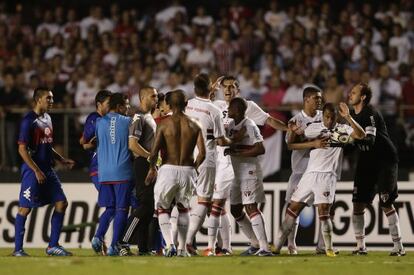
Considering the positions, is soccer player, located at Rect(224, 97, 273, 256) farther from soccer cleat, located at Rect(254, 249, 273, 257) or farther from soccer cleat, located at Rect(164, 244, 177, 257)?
soccer cleat, located at Rect(164, 244, 177, 257)

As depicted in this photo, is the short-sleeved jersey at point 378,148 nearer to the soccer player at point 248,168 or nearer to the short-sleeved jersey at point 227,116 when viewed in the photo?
the short-sleeved jersey at point 227,116

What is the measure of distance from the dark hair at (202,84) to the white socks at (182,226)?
166 cm

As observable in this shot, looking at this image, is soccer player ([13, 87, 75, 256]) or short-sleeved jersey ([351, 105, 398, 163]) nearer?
soccer player ([13, 87, 75, 256])

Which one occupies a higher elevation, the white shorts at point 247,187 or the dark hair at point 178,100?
the dark hair at point 178,100

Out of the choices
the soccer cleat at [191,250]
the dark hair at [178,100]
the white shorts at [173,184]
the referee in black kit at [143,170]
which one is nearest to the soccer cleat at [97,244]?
the referee in black kit at [143,170]

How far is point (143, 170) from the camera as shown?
15742 mm

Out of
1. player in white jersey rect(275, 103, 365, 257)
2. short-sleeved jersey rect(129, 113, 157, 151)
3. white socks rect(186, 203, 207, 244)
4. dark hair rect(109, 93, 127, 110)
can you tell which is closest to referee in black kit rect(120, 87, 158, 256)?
short-sleeved jersey rect(129, 113, 157, 151)

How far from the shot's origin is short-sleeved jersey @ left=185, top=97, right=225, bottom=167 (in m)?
15.0

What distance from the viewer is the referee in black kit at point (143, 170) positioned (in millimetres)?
15422

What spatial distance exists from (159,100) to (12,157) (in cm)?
768

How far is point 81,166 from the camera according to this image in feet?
75.6

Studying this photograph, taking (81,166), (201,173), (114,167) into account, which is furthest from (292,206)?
(81,166)

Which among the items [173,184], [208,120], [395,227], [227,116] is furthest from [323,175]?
[173,184]

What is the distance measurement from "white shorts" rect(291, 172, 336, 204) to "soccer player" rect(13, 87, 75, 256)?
342cm
